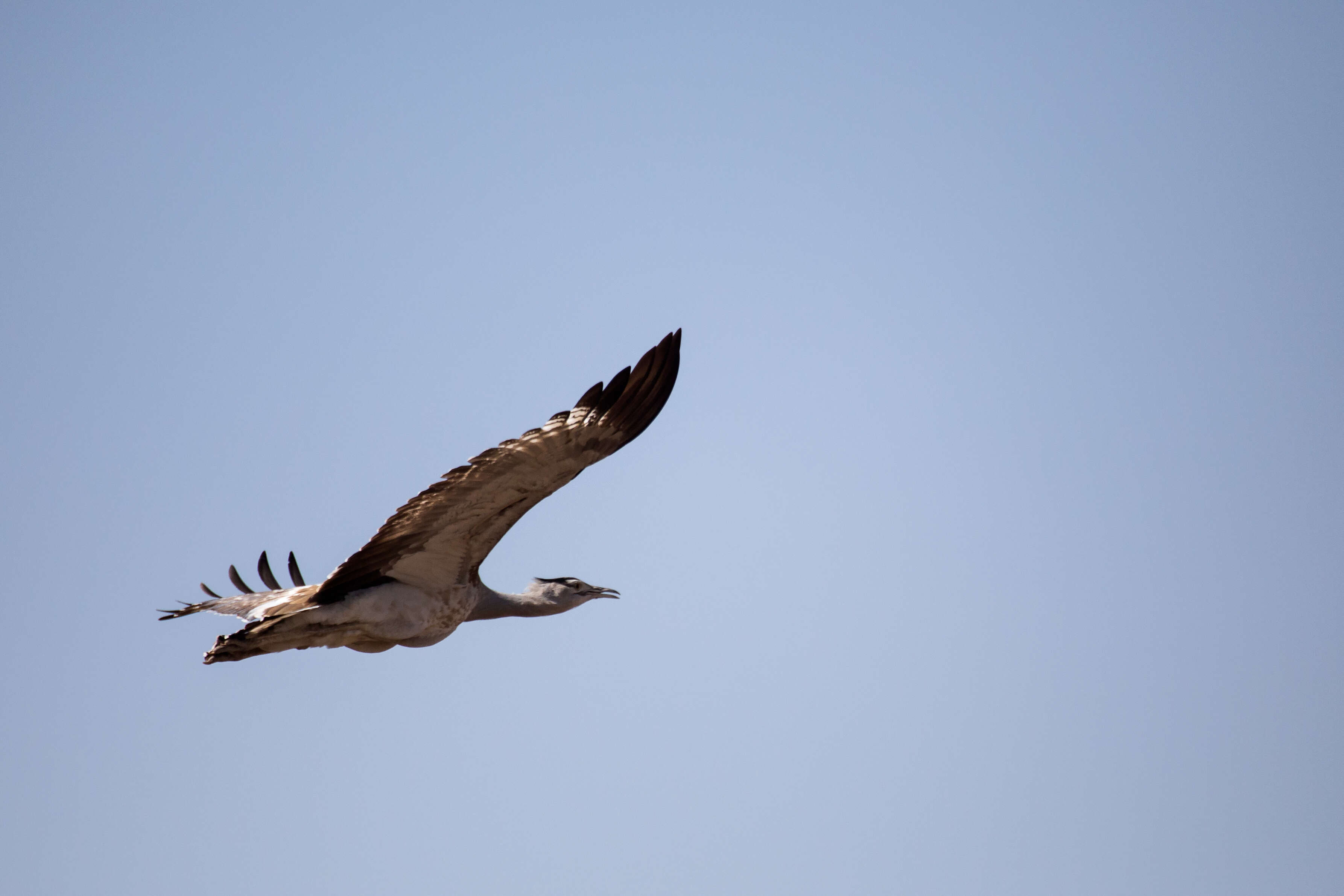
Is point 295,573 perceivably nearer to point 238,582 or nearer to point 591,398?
point 238,582

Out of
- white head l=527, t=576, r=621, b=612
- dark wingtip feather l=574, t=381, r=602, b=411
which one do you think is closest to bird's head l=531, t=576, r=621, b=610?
white head l=527, t=576, r=621, b=612

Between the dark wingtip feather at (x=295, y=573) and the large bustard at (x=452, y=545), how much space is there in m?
2.19

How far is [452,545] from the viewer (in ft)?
36.4

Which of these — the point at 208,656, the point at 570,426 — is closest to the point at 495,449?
the point at 570,426

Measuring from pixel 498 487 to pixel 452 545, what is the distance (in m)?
0.93

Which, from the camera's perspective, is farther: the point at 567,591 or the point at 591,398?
the point at 567,591

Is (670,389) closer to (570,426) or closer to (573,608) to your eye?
(570,426)

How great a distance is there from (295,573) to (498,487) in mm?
4964

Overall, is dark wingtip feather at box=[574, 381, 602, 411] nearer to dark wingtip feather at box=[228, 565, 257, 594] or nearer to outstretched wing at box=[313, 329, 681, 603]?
outstretched wing at box=[313, 329, 681, 603]

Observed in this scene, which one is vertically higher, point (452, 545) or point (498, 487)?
point (498, 487)

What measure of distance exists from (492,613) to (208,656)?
7.95 ft

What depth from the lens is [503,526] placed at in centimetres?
1104

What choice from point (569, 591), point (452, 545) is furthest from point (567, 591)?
point (452, 545)

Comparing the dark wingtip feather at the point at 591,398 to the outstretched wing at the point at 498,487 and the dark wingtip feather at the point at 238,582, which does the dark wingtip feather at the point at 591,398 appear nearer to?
the outstretched wing at the point at 498,487
